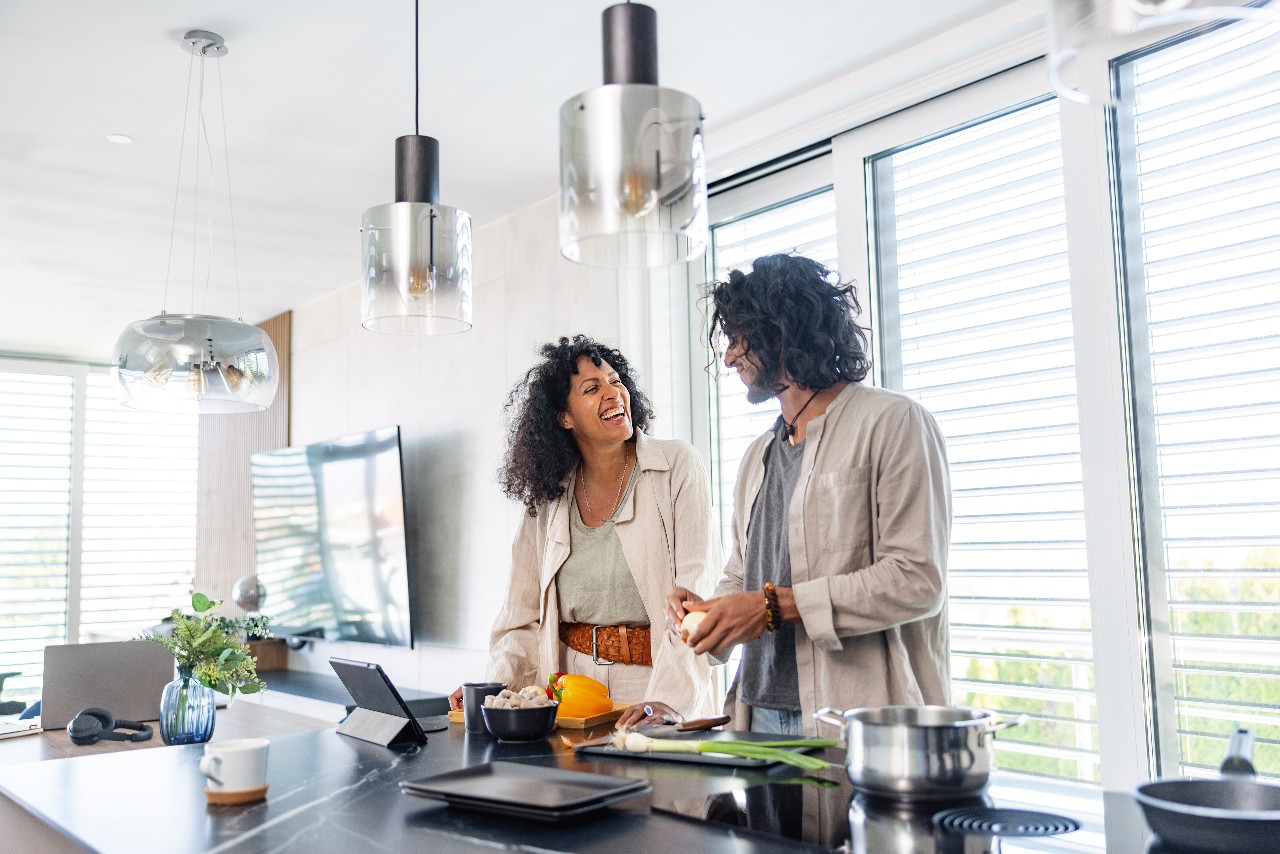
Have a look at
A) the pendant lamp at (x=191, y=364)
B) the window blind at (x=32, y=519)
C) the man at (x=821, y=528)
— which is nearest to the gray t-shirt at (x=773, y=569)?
the man at (x=821, y=528)

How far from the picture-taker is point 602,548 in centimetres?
248

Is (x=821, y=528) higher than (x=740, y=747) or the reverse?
higher

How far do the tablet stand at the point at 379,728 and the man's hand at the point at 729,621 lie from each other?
0.48m

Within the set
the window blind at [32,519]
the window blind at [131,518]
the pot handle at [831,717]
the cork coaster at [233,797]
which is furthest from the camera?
the window blind at [131,518]

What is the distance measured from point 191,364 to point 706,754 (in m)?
1.53

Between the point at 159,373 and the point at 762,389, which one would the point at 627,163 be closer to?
the point at 762,389

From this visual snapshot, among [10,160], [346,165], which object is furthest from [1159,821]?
[10,160]

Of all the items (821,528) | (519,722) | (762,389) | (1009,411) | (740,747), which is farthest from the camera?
(1009,411)

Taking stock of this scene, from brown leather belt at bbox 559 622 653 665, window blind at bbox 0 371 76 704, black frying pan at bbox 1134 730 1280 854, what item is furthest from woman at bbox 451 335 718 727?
window blind at bbox 0 371 76 704

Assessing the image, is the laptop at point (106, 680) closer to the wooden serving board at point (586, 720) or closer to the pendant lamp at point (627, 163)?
the wooden serving board at point (586, 720)

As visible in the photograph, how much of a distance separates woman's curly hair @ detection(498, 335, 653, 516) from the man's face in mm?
757

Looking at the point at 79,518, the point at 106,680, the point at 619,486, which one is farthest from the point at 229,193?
the point at 79,518

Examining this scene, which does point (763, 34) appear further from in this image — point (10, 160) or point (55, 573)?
point (55, 573)

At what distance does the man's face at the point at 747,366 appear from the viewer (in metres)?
1.99
